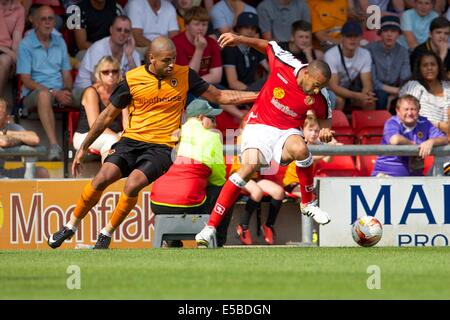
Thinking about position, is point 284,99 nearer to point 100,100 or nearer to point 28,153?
point 100,100

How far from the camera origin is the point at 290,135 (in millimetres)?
12016

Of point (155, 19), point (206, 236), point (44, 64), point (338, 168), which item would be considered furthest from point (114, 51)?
point (206, 236)

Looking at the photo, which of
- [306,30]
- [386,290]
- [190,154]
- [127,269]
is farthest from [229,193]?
[306,30]

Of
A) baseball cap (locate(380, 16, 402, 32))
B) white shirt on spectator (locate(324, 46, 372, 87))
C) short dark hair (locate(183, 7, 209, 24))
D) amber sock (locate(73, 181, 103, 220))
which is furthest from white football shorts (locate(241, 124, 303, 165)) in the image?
baseball cap (locate(380, 16, 402, 32))

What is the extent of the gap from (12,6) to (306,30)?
388 centimetres

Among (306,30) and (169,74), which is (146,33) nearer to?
(306,30)

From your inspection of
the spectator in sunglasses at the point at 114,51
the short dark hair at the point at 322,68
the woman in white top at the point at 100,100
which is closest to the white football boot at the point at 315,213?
the short dark hair at the point at 322,68

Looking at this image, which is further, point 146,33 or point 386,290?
point 146,33

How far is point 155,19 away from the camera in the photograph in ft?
55.1

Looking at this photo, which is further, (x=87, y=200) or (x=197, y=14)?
(x=197, y=14)

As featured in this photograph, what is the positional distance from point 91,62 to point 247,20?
7.17 ft

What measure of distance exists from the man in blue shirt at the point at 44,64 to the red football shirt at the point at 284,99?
160 inches

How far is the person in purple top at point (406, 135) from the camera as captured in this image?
1422cm

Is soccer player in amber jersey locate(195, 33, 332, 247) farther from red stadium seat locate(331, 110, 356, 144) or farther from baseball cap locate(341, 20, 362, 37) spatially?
baseball cap locate(341, 20, 362, 37)
